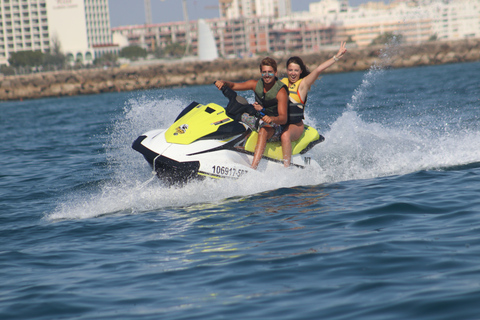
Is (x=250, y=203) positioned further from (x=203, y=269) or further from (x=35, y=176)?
(x=35, y=176)

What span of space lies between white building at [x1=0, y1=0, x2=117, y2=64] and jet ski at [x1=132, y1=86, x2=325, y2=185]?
4855 inches

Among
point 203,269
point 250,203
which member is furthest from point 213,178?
point 203,269

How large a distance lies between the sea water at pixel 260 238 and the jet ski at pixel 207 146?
16cm

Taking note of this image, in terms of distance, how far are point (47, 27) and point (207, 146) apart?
130720mm

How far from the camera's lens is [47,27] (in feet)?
416

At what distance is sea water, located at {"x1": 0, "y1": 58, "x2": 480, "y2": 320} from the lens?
3.61 m

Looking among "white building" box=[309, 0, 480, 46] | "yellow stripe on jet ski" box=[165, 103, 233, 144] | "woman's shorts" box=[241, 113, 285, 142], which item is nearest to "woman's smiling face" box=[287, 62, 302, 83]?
"woman's shorts" box=[241, 113, 285, 142]

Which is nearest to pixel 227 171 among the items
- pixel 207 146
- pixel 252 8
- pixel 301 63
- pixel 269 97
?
pixel 207 146

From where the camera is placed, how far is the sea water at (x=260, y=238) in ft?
11.8

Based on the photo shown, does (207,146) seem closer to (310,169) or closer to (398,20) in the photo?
(310,169)

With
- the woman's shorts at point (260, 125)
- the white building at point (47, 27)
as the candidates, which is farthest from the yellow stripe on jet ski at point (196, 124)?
the white building at point (47, 27)

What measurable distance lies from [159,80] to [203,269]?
49362 mm

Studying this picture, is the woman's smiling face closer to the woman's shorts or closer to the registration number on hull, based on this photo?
the woman's shorts

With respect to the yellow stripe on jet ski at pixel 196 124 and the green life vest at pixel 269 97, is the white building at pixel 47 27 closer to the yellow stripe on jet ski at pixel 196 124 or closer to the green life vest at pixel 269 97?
the yellow stripe on jet ski at pixel 196 124
